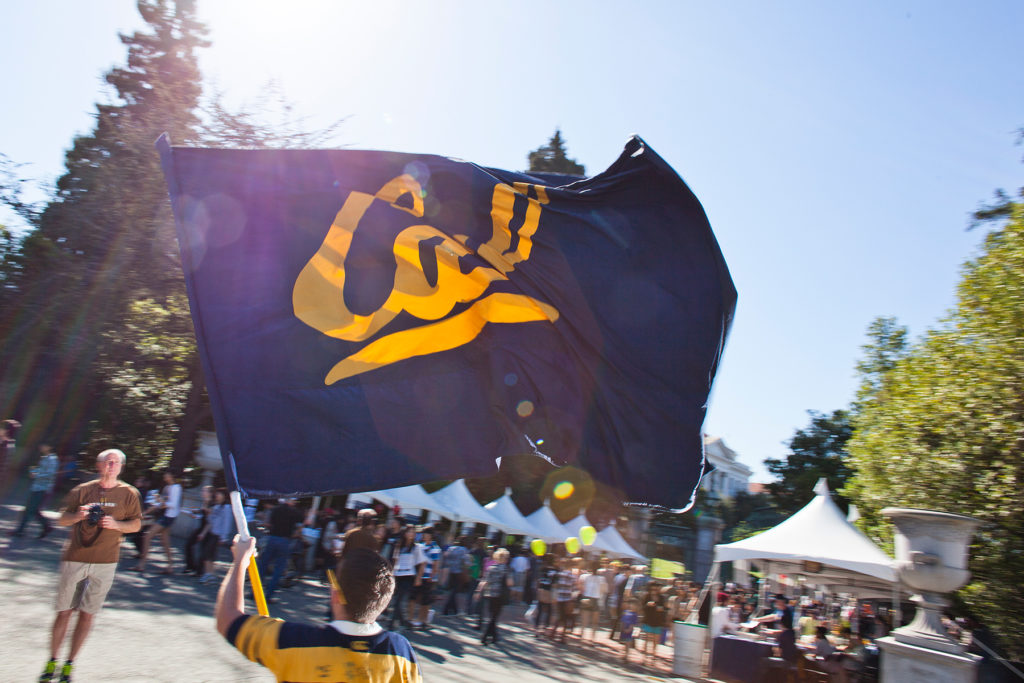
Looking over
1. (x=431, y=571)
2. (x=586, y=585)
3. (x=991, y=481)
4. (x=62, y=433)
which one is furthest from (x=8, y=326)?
(x=991, y=481)

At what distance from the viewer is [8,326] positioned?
22.5 metres

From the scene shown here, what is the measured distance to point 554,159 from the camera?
3775 centimetres

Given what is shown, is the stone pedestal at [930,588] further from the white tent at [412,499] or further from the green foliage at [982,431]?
the white tent at [412,499]

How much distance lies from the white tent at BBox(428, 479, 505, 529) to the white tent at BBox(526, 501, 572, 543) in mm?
1808

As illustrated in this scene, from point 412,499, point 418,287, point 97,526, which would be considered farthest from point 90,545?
point 412,499

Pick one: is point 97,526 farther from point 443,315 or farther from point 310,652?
point 310,652

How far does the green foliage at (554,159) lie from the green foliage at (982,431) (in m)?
Answer: 25.7

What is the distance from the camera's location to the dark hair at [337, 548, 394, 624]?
96.3 inches

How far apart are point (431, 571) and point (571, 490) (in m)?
22.6

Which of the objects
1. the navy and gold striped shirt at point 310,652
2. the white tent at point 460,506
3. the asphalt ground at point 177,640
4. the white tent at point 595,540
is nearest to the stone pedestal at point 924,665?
the asphalt ground at point 177,640

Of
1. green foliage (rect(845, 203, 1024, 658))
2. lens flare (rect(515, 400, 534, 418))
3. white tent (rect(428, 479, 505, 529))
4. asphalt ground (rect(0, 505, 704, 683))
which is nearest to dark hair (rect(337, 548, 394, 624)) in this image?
lens flare (rect(515, 400, 534, 418))

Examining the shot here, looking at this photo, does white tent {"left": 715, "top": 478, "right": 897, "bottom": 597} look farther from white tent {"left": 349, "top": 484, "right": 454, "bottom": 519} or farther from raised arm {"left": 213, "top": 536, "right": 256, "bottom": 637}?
raised arm {"left": 213, "top": 536, "right": 256, "bottom": 637}

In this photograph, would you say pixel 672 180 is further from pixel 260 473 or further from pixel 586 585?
pixel 586 585

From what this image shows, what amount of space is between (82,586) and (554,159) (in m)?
34.6
